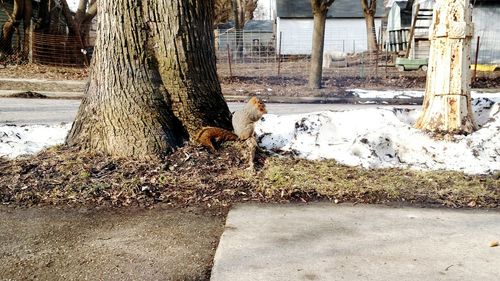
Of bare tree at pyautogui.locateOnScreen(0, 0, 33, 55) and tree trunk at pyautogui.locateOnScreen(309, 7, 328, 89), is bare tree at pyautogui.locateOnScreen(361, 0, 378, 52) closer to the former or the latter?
tree trunk at pyautogui.locateOnScreen(309, 7, 328, 89)

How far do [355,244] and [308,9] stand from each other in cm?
3817

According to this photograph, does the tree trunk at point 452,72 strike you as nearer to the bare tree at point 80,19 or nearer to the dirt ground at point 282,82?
the dirt ground at point 282,82

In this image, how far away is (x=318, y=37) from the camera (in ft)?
49.8

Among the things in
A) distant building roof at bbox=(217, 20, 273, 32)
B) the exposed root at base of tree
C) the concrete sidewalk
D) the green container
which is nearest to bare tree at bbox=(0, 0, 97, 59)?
the green container

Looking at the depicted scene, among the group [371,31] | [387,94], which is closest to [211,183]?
[387,94]

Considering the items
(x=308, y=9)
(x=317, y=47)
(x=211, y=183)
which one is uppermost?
(x=308, y=9)

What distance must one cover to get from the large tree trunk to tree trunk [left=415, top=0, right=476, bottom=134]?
2.68m

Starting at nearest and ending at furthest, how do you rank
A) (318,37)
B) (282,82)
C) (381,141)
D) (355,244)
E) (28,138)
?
1. (355,244)
2. (381,141)
3. (28,138)
4. (318,37)
5. (282,82)

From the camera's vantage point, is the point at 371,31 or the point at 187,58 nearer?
the point at 187,58

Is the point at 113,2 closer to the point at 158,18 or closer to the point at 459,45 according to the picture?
the point at 158,18

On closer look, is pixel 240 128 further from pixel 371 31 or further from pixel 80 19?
pixel 371 31

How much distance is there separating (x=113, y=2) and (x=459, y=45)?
3800mm

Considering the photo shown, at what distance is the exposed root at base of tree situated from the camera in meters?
4.19

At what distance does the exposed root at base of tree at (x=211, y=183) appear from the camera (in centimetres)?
419
